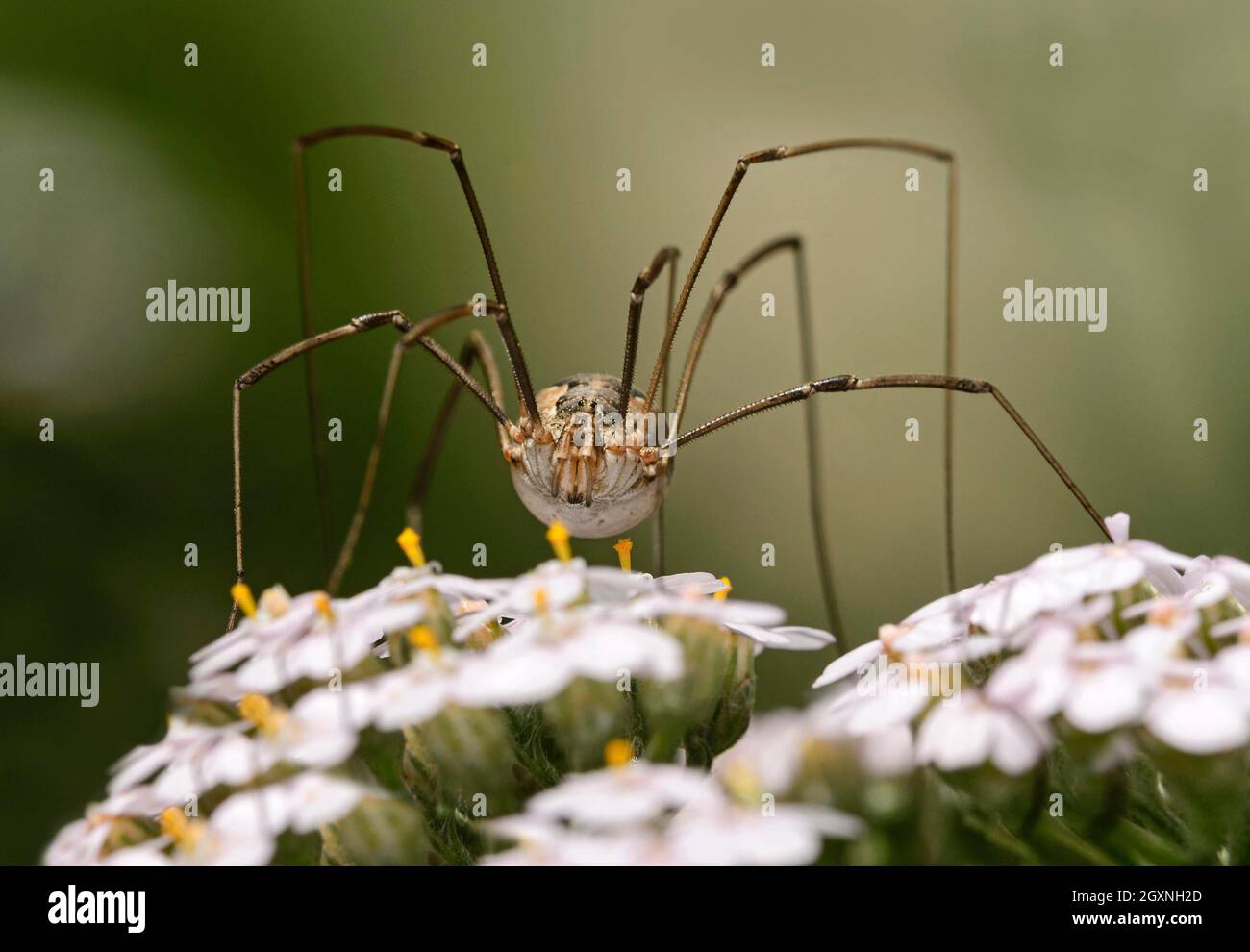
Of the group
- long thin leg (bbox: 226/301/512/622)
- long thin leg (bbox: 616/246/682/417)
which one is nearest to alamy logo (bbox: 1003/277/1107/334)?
long thin leg (bbox: 616/246/682/417)

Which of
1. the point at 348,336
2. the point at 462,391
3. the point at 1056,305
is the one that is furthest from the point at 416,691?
the point at 1056,305

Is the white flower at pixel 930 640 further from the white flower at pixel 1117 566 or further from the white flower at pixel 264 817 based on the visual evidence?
the white flower at pixel 264 817

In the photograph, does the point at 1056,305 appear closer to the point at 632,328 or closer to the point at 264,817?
the point at 632,328

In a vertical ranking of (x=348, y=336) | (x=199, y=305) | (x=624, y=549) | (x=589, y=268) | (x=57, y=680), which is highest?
(x=589, y=268)

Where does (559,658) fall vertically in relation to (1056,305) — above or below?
below
